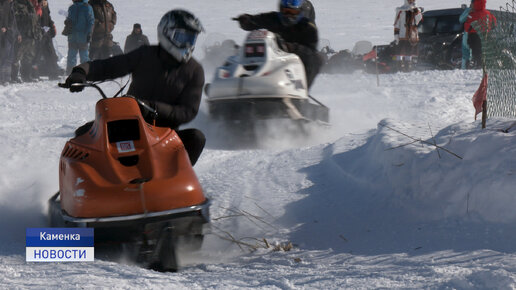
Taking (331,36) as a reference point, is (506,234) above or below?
above

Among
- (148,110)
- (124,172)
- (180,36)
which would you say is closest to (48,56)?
(180,36)

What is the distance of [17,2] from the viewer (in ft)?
47.3

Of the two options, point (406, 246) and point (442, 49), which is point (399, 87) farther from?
point (406, 246)

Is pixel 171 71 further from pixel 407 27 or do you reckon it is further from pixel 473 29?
pixel 407 27

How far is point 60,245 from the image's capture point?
13.3 feet

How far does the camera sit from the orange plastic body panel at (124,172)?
4.13 metres

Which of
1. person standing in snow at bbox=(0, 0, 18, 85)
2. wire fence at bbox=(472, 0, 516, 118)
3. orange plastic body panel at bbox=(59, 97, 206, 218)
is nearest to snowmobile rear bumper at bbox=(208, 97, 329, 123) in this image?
wire fence at bbox=(472, 0, 516, 118)

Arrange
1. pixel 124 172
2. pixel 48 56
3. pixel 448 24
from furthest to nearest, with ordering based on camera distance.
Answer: pixel 448 24, pixel 48 56, pixel 124 172

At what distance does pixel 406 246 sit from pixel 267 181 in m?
2.31

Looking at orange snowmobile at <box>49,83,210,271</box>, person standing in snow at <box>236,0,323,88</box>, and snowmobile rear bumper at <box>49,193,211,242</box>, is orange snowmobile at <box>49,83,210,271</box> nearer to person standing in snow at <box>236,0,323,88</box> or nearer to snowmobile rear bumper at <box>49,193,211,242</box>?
snowmobile rear bumper at <box>49,193,211,242</box>

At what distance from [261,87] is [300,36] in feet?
6.24

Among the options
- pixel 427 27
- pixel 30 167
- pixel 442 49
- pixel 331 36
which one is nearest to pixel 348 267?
pixel 30 167

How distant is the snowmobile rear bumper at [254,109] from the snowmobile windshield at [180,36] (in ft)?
11.0

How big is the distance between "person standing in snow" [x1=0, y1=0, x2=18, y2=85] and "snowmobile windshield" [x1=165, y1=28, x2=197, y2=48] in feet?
30.1
